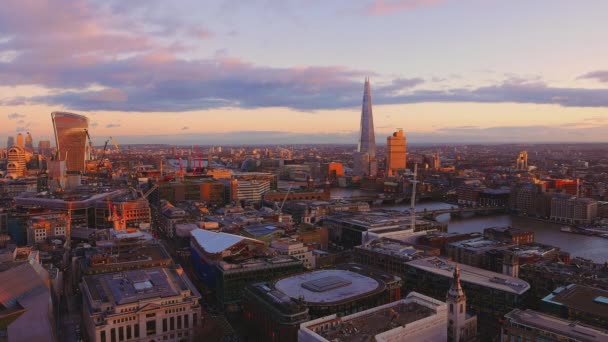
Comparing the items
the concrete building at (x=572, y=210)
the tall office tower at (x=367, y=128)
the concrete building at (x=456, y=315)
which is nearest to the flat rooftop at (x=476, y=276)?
the concrete building at (x=456, y=315)

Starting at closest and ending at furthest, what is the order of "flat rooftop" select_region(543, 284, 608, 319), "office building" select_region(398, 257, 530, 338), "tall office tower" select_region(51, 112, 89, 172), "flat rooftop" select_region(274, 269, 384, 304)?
"flat rooftop" select_region(543, 284, 608, 319) < "flat rooftop" select_region(274, 269, 384, 304) < "office building" select_region(398, 257, 530, 338) < "tall office tower" select_region(51, 112, 89, 172)

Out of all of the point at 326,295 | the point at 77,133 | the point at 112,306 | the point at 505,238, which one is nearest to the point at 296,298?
the point at 326,295

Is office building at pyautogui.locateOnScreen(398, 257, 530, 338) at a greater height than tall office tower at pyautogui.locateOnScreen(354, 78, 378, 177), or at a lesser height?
lesser

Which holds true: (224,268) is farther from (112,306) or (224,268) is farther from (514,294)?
(514,294)

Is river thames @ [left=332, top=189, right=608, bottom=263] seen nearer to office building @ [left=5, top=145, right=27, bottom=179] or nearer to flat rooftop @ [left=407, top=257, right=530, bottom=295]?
flat rooftop @ [left=407, top=257, right=530, bottom=295]

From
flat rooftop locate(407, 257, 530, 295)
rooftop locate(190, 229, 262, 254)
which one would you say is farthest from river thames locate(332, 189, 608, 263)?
rooftop locate(190, 229, 262, 254)

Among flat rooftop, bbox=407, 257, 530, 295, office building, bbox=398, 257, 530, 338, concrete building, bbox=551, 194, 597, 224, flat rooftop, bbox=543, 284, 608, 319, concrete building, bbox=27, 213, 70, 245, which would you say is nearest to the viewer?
flat rooftop, bbox=543, 284, 608, 319

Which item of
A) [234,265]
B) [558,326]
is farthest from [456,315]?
[234,265]
